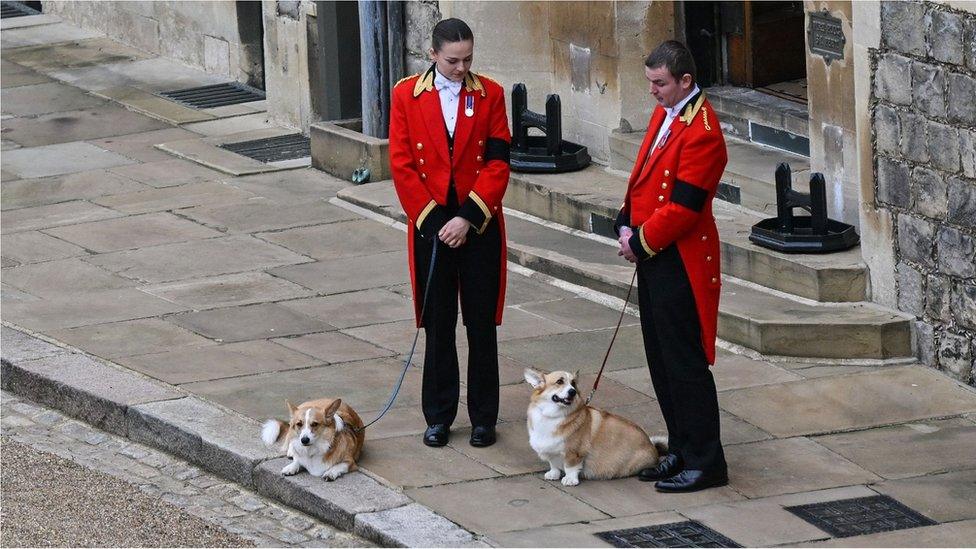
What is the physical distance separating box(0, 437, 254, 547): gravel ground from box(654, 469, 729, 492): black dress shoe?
177 centimetres

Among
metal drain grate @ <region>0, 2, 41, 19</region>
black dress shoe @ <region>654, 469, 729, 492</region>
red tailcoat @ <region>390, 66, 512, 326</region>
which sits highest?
red tailcoat @ <region>390, 66, 512, 326</region>

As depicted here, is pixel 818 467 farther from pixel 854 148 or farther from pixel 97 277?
pixel 97 277

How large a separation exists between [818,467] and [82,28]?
44.7 feet

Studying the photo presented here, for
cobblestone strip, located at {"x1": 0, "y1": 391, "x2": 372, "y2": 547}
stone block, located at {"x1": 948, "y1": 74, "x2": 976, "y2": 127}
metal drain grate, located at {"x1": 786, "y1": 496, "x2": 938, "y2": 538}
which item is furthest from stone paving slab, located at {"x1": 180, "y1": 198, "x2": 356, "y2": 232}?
metal drain grate, located at {"x1": 786, "y1": 496, "x2": 938, "y2": 538}

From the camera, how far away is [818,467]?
26.0ft

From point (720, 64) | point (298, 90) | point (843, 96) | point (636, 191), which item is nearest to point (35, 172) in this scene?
point (298, 90)

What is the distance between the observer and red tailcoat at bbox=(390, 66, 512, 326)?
793cm

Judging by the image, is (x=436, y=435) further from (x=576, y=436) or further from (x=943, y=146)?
(x=943, y=146)

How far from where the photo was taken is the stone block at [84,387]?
891 cm

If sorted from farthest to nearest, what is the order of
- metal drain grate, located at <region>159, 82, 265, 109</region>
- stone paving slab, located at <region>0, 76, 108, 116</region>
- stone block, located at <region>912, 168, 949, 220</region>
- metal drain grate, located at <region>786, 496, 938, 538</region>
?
metal drain grate, located at <region>159, 82, 265, 109</region> < stone paving slab, located at <region>0, 76, 108, 116</region> < stone block, located at <region>912, 168, 949, 220</region> < metal drain grate, located at <region>786, 496, 938, 538</region>

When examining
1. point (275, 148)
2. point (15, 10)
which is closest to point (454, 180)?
point (275, 148)

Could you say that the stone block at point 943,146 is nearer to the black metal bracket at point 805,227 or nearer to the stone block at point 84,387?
the black metal bracket at point 805,227

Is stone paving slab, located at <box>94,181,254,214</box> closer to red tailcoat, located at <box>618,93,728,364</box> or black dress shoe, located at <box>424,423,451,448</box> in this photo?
black dress shoe, located at <box>424,423,451,448</box>

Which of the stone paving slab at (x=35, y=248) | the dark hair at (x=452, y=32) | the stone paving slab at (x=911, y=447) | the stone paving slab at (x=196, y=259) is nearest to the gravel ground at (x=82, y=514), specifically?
the dark hair at (x=452, y=32)
